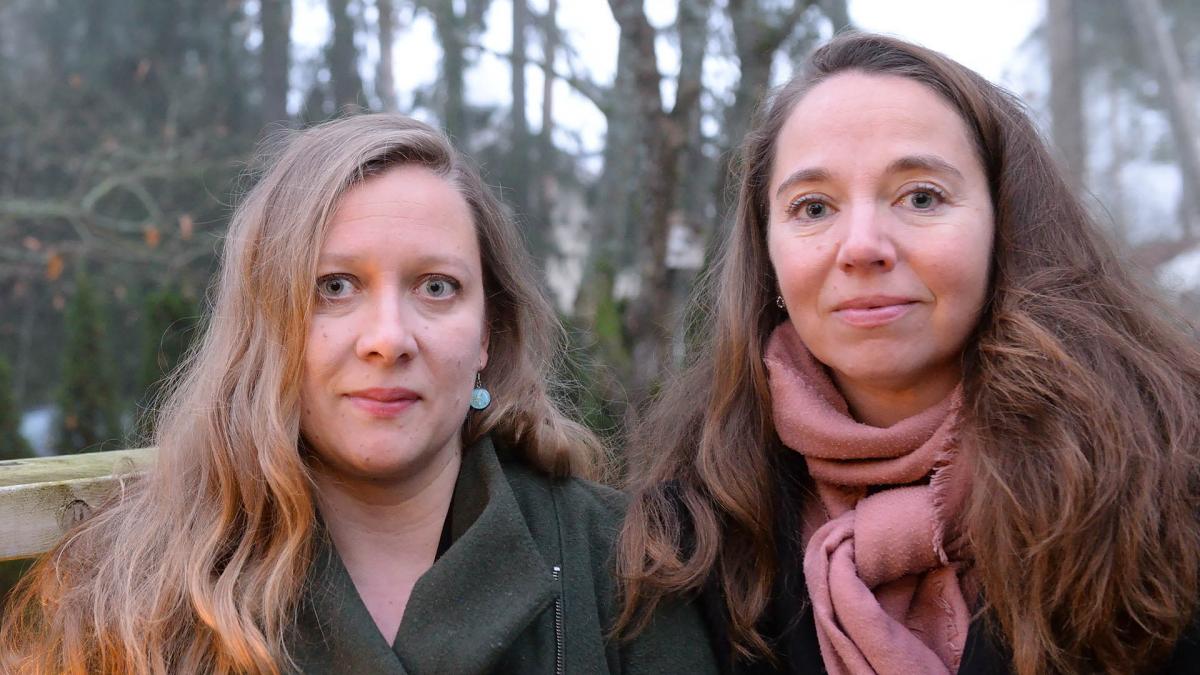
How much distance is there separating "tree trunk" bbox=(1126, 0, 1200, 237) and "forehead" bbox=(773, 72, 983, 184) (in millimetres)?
16894

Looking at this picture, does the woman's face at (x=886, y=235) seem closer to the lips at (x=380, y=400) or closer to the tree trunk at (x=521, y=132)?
the lips at (x=380, y=400)

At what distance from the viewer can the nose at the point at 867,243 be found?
6.85ft

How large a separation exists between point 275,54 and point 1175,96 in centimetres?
1348

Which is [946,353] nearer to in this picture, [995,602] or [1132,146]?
[995,602]

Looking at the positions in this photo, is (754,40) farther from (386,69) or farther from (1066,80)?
(386,69)

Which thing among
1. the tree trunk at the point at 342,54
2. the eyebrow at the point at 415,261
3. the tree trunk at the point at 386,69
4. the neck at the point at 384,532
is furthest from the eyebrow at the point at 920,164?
the tree trunk at the point at 386,69

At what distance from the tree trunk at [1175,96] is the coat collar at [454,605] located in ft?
56.9

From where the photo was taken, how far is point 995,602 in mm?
2025

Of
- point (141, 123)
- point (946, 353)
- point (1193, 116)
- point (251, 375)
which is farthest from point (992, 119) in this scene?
point (1193, 116)

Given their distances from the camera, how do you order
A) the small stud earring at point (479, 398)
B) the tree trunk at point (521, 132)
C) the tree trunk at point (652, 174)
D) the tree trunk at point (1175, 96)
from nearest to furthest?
the small stud earring at point (479, 398) < the tree trunk at point (652, 174) < the tree trunk at point (521, 132) < the tree trunk at point (1175, 96)

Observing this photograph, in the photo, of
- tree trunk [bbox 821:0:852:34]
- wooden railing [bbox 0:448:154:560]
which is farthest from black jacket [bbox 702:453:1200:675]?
tree trunk [bbox 821:0:852:34]

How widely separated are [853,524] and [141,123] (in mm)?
13298

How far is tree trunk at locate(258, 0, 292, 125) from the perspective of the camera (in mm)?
13078

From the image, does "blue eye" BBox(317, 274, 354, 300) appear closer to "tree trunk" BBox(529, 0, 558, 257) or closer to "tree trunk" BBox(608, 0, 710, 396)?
"tree trunk" BBox(608, 0, 710, 396)
